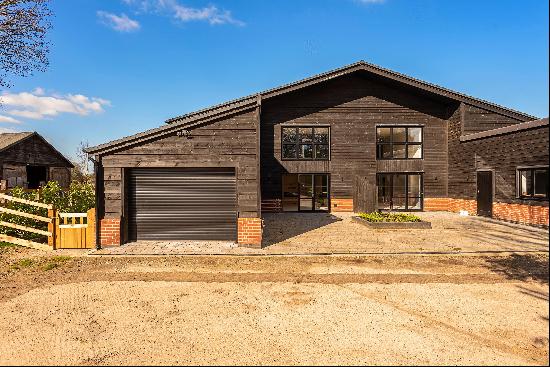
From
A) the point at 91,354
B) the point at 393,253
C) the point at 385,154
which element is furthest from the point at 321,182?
the point at 91,354

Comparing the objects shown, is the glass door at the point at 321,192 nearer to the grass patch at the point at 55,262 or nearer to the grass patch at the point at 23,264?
the grass patch at the point at 55,262

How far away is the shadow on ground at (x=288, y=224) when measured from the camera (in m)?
11.9

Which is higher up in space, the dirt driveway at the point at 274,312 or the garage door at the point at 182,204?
the garage door at the point at 182,204

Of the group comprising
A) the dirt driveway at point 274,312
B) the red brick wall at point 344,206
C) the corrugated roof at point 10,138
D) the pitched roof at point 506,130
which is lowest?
the dirt driveway at point 274,312

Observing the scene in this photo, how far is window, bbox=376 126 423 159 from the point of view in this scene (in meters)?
19.8

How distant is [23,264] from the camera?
27.3ft

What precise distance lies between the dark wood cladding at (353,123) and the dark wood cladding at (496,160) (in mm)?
945

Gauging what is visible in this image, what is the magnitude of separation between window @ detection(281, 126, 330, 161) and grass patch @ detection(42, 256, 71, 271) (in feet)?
44.5

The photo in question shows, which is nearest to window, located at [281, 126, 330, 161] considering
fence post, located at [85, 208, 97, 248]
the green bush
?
the green bush

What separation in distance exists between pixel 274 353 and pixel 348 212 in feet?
52.9

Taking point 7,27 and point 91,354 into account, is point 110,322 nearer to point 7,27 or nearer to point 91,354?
point 91,354

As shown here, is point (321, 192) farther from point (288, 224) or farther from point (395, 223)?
point (395, 223)

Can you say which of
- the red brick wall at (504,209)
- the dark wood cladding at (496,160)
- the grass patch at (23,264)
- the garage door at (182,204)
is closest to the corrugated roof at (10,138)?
the grass patch at (23,264)

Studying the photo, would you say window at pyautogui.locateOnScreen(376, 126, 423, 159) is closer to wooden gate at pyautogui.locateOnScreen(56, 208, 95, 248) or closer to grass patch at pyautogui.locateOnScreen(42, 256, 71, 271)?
wooden gate at pyautogui.locateOnScreen(56, 208, 95, 248)
